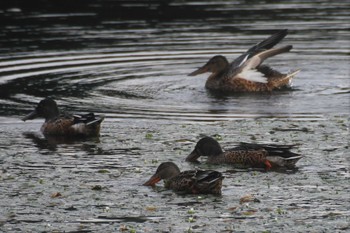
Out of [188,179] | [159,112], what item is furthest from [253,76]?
[188,179]

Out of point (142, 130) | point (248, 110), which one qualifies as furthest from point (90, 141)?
point (248, 110)

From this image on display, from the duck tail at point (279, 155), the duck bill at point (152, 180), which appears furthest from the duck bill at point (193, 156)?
the duck bill at point (152, 180)

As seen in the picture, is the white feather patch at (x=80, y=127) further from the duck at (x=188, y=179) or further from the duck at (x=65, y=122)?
the duck at (x=188, y=179)

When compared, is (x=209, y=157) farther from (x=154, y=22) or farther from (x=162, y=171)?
(x=154, y=22)

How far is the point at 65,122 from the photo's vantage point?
15.3m

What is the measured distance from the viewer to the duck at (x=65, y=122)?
1501 cm

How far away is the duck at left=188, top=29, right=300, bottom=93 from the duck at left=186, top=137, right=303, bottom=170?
6.25 meters

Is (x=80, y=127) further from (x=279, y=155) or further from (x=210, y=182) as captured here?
(x=210, y=182)

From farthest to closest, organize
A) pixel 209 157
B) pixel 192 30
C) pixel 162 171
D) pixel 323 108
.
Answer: pixel 192 30
pixel 323 108
pixel 209 157
pixel 162 171

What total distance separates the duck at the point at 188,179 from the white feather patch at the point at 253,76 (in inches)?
293

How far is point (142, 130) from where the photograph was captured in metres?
15.4

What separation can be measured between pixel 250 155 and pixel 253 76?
671cm

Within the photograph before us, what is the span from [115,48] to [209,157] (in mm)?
10681

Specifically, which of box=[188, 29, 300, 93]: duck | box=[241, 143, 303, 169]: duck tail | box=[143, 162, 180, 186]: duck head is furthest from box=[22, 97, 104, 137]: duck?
box=[188, 29, 300, 93]: duck
